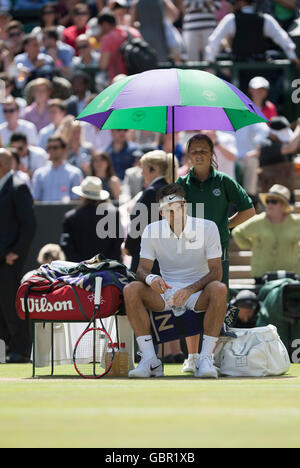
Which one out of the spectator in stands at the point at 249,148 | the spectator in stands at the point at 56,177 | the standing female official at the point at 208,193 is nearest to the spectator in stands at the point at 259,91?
the spectator in stands at the point at 249,148

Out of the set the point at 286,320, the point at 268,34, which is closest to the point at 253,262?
the point at 286,320

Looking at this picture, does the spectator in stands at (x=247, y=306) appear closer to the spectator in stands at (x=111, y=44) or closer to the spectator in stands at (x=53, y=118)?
the spectator in stands at (x=53, y=118)

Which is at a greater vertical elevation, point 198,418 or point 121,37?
point 121,37

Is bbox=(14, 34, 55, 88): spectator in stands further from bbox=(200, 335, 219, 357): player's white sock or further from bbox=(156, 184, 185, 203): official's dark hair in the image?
bbox=(200, 335, 219, 357): player's white sock

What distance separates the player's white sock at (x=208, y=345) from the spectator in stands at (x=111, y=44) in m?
8.96

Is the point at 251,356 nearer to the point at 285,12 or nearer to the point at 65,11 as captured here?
the point at 285,12

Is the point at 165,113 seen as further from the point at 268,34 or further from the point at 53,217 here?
the point at 268,34

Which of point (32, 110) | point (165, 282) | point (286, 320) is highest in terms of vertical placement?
point (32, 110)

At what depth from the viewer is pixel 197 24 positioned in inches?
704

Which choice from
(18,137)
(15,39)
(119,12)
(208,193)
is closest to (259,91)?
(18,137)

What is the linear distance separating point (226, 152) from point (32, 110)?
364cm

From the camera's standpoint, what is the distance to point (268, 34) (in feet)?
56.2

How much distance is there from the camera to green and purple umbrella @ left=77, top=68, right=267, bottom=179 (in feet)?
31.8

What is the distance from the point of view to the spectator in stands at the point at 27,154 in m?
15.3
